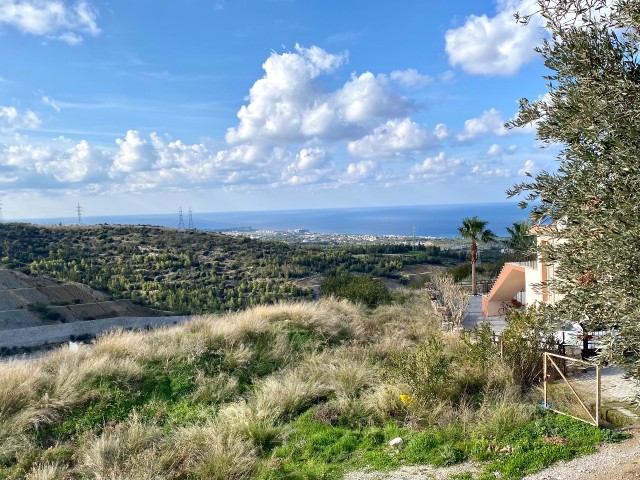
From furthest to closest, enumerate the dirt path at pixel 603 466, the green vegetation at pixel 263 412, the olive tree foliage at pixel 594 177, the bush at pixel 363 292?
the bush at pixel 363 292 → the green vegetation at pixel 263 412 → the dirt path at pixel 603 466 → the olive tree foliage at pixel 594 177

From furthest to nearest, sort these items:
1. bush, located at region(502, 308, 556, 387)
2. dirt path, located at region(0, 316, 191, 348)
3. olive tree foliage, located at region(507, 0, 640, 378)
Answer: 1. dirt path, located at region(0, 316, 191, 348)
2. bush, located at region(502, 308, 556, 387)
3. olive tree foliage, located at region(507, 0, 640, 378)

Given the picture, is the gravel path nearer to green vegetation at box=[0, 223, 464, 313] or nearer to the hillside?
green vegetation at box=[0, 223, 464, 313]

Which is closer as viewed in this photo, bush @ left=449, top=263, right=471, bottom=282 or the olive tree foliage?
the olive tree foliage

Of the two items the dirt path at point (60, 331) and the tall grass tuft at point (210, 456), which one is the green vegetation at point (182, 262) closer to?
the dirt path at point (60, 331)

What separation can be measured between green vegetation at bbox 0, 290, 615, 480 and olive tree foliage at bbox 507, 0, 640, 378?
2.75 metres

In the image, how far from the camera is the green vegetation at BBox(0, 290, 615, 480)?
6.12 meters

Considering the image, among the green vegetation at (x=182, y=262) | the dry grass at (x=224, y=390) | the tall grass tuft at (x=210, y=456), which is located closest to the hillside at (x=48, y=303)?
the green vegetation at (x=182, y=262)

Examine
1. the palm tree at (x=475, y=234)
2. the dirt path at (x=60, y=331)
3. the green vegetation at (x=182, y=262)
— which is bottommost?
the dirt path at (x=60, y=331)

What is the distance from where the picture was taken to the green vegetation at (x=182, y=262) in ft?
125

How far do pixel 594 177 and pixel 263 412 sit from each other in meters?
6.16

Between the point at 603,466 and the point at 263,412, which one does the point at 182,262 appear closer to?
the point at 263,412

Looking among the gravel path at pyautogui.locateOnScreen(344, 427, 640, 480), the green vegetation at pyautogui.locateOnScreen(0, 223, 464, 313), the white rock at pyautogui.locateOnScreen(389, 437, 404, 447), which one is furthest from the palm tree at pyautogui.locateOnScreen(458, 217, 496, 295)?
the white rock at pyautogui.locateOnScreen(389, 437, 404, 447)

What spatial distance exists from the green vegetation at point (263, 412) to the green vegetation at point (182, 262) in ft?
73.3

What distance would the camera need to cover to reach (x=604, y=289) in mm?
3830
